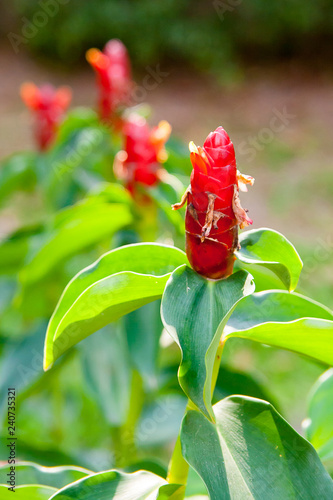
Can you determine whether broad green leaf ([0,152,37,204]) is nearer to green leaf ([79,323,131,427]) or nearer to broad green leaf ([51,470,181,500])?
green leaf ([79,323,131,427])

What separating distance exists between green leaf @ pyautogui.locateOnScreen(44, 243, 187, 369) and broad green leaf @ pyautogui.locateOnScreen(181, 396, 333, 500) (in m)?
0.14

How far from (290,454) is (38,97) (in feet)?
4.28

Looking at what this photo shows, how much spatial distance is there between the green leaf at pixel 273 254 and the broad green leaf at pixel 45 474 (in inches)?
15.5

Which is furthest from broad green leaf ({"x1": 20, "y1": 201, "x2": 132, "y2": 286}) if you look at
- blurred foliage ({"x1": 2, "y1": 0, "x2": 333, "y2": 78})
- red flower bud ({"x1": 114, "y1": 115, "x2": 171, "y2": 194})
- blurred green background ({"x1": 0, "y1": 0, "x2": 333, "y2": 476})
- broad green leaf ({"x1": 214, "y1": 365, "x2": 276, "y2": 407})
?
blurred foliage ({"x1": 2, "y1": 0, "x2": 333, "y2": 78})

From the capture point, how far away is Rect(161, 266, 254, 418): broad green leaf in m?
0.57

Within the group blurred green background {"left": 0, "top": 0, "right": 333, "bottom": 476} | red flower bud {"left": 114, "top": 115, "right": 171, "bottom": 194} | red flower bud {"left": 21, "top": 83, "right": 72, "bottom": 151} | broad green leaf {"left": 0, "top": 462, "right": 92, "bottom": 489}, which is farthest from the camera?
blurred green background {"left": 0, "top": 0, "right": 333, "bottom": 476}

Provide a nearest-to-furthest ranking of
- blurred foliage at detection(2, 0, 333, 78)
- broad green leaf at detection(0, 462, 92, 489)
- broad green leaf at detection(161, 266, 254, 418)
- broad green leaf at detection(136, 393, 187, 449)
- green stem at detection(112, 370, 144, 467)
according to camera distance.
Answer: broad green leaf at detection(161, 266, 254, 418)
broad green leaf at detection(0, 462, 92, 489)
green stem at detection(112, 370, 144, 467)
broad green leaf at detection(136, 393, 187, 449)
blurred foliage at detection(2, 0, 333, 78)

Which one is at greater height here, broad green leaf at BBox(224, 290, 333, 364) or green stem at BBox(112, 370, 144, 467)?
broad green leaf at BBox(224, 290, 333, 364)

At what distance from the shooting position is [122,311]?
66cm

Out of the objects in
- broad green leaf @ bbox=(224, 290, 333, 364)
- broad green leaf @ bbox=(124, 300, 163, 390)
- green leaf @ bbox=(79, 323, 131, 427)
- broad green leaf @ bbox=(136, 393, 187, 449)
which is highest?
broad green leaf @ bbox=(224, 290, 333, 364)

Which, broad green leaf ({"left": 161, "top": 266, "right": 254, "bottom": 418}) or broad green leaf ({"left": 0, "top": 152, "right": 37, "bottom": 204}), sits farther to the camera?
broad green leaf ({"left": 0, "top": 152, "right": 37, "bottom": 204})

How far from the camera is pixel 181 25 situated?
567 centimetres

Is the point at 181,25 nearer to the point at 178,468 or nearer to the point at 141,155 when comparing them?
the point at 141,155

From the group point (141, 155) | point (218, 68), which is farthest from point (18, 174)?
point (218, 68)
